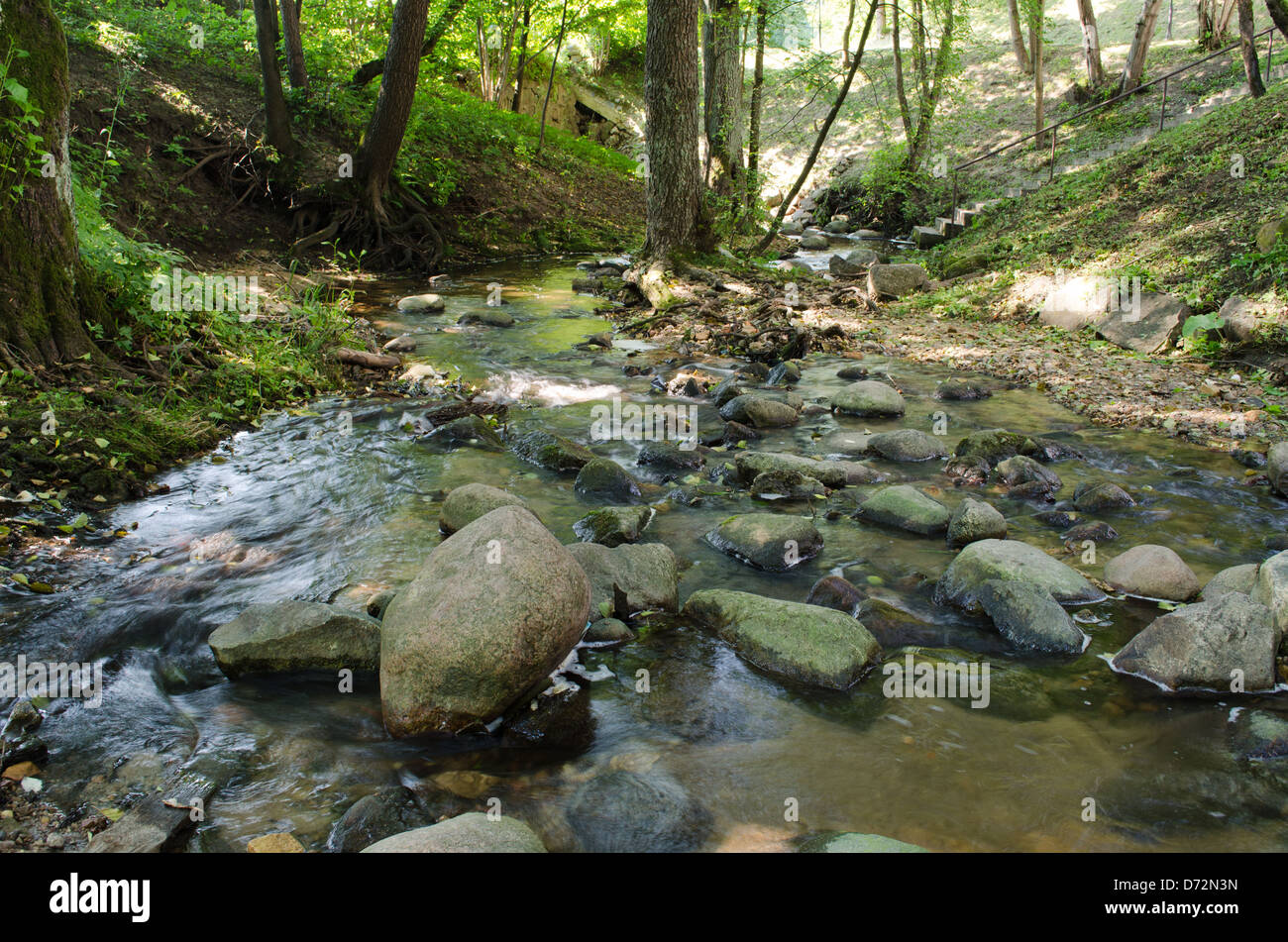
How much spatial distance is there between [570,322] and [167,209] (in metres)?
6.39

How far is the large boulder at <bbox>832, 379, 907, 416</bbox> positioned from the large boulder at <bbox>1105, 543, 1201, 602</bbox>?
3.39 m

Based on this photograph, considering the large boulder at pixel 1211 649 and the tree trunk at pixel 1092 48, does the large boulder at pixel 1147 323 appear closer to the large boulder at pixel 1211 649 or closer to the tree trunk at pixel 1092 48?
the large boulder at pixel 1211 649

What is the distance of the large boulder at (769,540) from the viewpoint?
16.6ft

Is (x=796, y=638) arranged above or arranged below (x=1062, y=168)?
below

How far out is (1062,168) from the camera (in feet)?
65.1

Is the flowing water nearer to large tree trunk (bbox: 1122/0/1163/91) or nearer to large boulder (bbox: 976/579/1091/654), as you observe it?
large boulder (bbox: 976/579/1091/654)

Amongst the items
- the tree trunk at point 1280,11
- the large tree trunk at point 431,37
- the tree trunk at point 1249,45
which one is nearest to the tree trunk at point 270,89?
the large tree trunk at point 431,37

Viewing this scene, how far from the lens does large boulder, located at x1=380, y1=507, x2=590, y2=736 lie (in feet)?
11.3

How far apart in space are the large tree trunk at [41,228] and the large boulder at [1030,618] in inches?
272

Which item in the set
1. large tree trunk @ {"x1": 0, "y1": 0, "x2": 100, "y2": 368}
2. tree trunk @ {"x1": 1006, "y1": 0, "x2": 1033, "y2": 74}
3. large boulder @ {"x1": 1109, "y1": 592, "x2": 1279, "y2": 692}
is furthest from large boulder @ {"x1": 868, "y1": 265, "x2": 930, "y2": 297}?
tree trunk @ {"x1": 1006, "y1": 0, "x2": 1033, "y2": 74}

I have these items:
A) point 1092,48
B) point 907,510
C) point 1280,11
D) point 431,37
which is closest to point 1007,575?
point 907,510

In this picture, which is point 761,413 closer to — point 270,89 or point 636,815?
point 636,815

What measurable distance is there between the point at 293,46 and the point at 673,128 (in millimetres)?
8246
